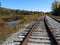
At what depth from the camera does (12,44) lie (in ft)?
24.7

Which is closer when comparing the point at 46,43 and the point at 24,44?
the point at 24,44

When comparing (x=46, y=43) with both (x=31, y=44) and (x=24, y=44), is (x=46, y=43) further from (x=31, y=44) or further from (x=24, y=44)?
(x=24, y=44)

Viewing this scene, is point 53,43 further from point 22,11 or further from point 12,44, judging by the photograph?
point 22,11

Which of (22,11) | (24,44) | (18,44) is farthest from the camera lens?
(22,11)

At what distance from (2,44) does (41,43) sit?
5.62 ft

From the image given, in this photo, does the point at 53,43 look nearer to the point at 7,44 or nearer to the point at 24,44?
the point at 24,44

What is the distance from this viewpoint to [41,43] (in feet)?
25.1

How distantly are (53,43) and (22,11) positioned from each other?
12975 cm

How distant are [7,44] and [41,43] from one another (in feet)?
4.88

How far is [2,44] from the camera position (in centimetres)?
764

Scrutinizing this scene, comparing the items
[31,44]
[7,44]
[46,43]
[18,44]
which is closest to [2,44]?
[7,44]

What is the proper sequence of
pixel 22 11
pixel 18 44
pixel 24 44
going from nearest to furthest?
pixel 24 44 < pixel 18 44 < pixel 22 11

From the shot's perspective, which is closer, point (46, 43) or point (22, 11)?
point (46, 43)

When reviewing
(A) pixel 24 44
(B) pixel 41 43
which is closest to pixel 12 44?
(A) pixel 24 44
